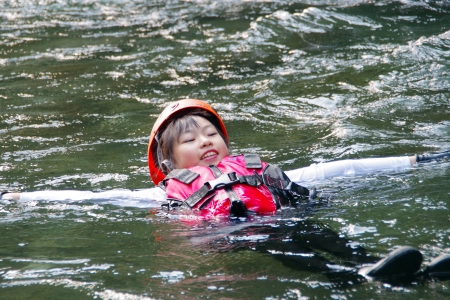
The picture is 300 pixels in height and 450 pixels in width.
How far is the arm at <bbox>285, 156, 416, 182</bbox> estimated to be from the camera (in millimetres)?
5750

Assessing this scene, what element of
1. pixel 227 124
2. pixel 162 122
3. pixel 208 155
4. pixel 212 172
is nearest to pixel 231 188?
pixel 212 172

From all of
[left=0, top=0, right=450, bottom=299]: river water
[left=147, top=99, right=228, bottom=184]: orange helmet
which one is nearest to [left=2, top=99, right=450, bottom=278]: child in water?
[left=147, top=99, right=228, bottom=184]: orange helmet

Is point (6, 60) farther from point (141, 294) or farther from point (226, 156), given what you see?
point (141, 294)

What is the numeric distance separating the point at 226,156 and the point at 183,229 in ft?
3.05

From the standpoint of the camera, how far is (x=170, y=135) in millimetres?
5629

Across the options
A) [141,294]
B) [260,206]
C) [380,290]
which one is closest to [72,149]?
[260,206]

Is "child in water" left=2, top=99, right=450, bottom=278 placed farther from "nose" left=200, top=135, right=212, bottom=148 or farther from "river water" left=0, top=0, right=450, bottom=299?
"river water" left=0, top=0, right=450, bottom=299

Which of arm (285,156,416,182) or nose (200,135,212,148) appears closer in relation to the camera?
nose (200,135,212,148)

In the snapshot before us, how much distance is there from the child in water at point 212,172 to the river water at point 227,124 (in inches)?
5.6

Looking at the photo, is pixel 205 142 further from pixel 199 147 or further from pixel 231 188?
pixel 231 188

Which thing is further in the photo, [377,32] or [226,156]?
[377,32]

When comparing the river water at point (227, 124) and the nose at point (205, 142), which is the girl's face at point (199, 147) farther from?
the river water at point (227, 124)

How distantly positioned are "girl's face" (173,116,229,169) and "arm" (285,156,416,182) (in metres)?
0.77

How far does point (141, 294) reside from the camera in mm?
3688
